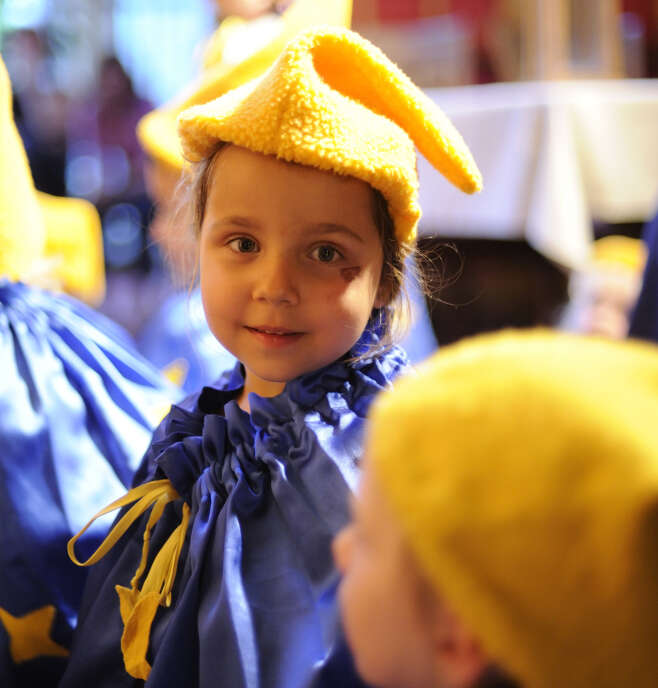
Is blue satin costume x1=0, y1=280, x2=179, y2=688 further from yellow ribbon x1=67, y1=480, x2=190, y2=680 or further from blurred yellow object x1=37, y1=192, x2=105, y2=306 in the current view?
blurred yellow object x1=37, y1=192, x2=105, y2=306

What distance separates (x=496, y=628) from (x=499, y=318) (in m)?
1.72

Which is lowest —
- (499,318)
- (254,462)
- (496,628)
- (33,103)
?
(499,318)

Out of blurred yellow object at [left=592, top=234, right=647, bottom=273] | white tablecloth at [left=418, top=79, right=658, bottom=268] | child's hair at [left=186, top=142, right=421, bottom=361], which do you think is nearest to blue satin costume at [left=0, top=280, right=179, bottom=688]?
child's hair at [left=186, top=142, right=421, bottom=361]

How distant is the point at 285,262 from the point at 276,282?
18mm

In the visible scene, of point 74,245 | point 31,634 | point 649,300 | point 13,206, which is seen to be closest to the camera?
point 31,634

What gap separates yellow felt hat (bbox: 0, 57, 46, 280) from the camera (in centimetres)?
92

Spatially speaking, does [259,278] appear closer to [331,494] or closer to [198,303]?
[331,494]

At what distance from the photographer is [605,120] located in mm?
1750

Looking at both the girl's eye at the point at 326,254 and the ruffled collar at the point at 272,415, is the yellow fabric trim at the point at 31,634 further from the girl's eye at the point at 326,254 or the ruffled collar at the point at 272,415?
the girl's eye at the point at 326,254

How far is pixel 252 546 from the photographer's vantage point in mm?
650

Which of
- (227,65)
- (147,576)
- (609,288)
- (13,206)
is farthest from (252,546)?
(609,288)

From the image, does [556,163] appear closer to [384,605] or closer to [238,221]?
[238,221]

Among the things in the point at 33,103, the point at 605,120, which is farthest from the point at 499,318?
the point at 33,103

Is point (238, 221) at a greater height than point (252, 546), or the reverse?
point (238, 221)
